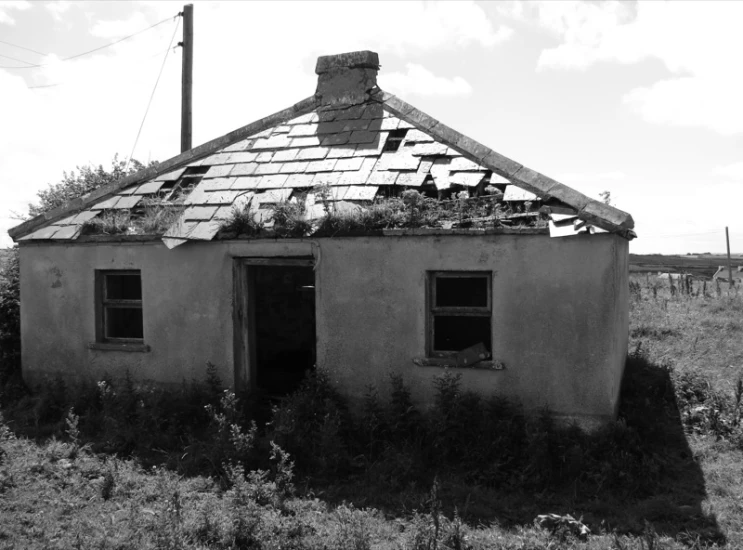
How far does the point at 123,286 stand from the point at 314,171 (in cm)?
410

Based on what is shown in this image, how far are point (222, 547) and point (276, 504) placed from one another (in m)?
0.92

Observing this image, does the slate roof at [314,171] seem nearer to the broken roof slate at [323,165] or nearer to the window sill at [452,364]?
the broken roof slate at [323,165]

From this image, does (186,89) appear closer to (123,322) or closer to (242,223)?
(123,322)

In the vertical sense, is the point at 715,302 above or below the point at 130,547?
above

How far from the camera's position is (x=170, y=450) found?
28.8 feet

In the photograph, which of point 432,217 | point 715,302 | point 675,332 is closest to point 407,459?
point 432,217

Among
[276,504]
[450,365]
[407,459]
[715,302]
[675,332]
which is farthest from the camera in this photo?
[715,302]

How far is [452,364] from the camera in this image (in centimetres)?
862

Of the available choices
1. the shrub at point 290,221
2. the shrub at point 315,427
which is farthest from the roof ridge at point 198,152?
the shrub at point 315,427

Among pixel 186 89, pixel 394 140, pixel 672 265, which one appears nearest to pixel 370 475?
pixel 394 140

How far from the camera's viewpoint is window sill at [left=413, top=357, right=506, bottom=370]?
333 inches

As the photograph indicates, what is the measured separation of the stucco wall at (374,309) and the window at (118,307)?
0.57ft

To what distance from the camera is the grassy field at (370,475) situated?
21.0 ft

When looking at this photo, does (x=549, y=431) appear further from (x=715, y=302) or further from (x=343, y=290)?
(x=715, y=302)
